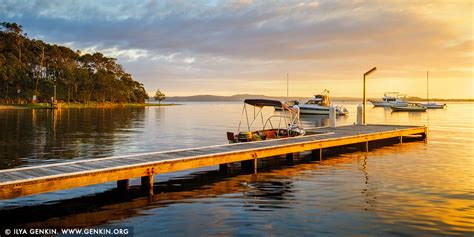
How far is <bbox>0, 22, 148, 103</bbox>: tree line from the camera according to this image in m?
96.0

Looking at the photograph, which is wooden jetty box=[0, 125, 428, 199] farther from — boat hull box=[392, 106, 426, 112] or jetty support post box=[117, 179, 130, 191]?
boat hull box=[392, 106, 426, 112]

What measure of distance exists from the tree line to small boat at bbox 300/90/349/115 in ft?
193

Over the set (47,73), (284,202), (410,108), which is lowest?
(284,202)

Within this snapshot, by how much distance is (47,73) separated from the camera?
108562 millimetres

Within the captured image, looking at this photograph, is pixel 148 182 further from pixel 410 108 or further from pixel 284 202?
pixel 410 108

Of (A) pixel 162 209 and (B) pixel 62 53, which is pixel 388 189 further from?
(B) pixel 62 53

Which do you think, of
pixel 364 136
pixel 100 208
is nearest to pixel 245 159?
pixel 100 208

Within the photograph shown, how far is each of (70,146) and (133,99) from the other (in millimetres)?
119459

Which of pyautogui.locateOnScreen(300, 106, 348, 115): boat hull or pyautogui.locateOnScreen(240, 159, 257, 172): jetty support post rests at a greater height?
pyautogui.locateOnScreen(300, 106, 348, 115): boat hull

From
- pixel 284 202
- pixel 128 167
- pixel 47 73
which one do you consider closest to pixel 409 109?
pixel 47 73

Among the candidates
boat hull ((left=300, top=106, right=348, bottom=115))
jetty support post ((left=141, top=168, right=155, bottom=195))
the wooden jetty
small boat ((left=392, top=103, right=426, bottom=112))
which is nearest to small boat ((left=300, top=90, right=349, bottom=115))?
boat hull ((left=300, top=106, right=348, bottom=115))

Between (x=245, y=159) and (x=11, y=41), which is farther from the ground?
(x=11, y=41)

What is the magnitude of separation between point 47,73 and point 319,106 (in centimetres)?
7076

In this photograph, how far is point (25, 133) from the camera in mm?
35219
